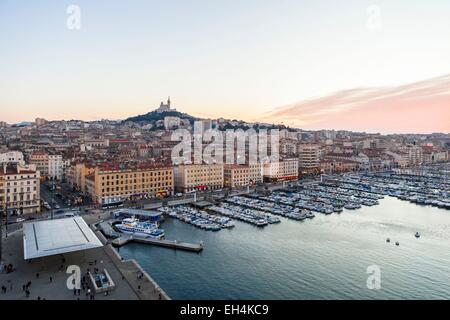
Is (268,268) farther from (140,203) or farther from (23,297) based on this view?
(140,203)

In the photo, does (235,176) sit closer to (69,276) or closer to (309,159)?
(309,159)

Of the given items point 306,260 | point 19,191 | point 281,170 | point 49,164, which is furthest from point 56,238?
point 281,170

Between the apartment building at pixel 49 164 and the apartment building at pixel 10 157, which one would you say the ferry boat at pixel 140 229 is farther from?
the apartment building at pixel 10 157

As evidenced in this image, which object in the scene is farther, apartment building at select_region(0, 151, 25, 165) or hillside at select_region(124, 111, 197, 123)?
hillside at select_region(124, 111, 197, 123)

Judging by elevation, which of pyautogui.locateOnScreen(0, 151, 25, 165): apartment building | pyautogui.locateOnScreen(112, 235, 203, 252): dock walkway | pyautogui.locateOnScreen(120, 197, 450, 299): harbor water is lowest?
pyautogui.locateOnScreen(120, 197, 450, 299): harbor water

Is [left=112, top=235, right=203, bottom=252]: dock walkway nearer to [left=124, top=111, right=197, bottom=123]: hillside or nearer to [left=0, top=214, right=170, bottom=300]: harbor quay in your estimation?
[left=0, top=214, right=170, bottom=300]: harbor quay

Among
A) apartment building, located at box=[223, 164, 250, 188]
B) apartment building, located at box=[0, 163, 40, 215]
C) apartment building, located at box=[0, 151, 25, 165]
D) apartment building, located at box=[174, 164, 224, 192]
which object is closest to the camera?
apartment building, located at box=[0, 163, 40, 215]

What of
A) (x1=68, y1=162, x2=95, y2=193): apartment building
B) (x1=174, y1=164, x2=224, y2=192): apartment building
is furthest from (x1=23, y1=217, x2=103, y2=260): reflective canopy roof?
(x1=174, y1=164, x2=224, y2=192): apartment building
